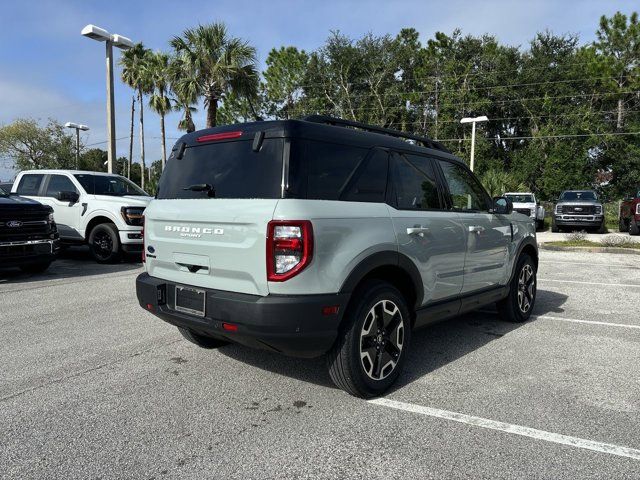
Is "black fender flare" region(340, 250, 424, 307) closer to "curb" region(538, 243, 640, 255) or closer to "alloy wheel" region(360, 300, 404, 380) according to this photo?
"alloy wheel" region(360, 300, 404, 380)

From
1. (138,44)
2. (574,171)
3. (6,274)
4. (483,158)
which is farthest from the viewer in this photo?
(483,158)

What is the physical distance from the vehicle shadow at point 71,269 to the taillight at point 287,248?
707 centimetres

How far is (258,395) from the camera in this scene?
3.61m

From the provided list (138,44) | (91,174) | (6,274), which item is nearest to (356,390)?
(6,274)

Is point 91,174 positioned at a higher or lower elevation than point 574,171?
lower

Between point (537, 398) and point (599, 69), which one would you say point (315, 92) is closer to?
point (599, 69)

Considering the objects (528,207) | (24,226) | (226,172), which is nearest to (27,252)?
(24,226)

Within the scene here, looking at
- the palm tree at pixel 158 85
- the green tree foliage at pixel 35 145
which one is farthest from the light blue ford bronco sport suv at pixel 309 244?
the green tree foliage at pixel 35 145

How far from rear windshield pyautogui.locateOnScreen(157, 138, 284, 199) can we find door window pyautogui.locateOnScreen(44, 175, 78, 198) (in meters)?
7.96

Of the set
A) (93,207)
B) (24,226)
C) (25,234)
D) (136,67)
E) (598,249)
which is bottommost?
(598,249)

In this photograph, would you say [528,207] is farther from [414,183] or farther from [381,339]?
[381,339]

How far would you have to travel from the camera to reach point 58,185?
1104cm

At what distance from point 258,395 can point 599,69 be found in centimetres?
4446

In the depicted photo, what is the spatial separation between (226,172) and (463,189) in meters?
2.47
